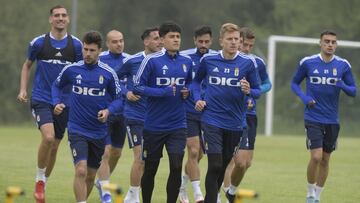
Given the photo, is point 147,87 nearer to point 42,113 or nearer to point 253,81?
point 253,81

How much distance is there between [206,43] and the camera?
1414cm

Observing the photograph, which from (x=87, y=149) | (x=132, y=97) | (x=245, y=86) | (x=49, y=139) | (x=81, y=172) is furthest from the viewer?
(x=49, y=139)

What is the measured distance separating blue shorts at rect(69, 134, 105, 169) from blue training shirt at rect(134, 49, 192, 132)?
0.72 metres

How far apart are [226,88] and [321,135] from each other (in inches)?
95.0

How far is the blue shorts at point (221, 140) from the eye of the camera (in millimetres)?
12297

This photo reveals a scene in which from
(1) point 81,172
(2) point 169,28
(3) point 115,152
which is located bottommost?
(3) point 115,152

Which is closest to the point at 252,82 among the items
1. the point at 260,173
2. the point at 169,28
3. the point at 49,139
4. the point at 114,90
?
the point at 169,28

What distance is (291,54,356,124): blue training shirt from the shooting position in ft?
46.7

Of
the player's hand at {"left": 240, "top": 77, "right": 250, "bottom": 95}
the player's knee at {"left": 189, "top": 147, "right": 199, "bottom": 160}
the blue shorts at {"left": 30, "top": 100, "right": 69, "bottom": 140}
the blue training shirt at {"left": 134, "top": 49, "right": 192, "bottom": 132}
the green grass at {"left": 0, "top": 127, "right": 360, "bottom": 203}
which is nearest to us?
the player's hand at {"left": 240, "top": 77, "right": 250, "bottom": 95}

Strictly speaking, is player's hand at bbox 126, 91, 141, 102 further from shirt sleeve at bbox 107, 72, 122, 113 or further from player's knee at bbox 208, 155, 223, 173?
player's knee at bbox 208, 155, 223, 173

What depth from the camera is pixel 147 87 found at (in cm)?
1229

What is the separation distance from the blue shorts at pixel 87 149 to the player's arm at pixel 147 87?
2.57 ft

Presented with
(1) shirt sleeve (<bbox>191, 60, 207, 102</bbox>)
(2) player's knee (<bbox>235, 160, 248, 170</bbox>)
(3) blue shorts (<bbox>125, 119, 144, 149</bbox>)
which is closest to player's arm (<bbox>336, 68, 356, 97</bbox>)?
(2) player's knee (<bbox>235, 160, 248, 170</bbox>)

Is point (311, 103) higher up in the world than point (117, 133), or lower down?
higher up
